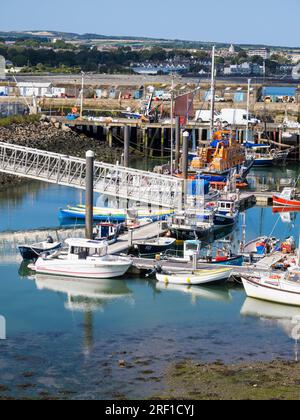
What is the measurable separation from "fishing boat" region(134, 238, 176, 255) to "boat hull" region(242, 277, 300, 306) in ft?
17.6

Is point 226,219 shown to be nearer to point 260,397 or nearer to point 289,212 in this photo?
point 289,212

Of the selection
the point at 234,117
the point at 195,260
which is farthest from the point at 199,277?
the point at 234,117

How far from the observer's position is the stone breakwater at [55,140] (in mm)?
57497

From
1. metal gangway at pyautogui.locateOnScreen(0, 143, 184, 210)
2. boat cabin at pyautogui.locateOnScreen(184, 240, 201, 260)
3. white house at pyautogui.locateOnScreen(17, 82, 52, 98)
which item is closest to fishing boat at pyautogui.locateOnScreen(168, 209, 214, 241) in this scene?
metal gangway at pyautogui.locateOnScreen(0, 143, 184, 210)

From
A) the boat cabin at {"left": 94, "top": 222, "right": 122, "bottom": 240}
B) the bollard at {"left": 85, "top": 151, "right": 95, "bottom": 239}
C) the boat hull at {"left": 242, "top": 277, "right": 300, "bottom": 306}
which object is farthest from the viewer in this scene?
the boat cabin at {"left": 94, "top": 222, "right": 122, "bottom": 240}

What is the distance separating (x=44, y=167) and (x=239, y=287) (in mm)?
15134

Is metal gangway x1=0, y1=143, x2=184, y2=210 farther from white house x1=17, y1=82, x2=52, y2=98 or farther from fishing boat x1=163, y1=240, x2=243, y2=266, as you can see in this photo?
white house x1=17, y1=82, x2=52, y2=98

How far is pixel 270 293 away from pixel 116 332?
4.71m

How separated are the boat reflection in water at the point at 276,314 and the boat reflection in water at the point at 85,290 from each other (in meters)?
3.31

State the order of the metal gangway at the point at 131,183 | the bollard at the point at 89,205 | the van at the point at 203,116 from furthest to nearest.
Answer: the van at the point at 203,116
the metal gangway at the point at 131,183
the bollard at the point at 89,205

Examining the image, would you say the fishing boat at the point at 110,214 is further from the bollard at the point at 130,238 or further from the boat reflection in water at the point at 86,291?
the boat reflection in water at the point at 86,291

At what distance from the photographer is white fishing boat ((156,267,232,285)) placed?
94.7 feet

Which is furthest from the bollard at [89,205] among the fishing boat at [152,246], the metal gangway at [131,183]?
the metal gangway at [131,183]
